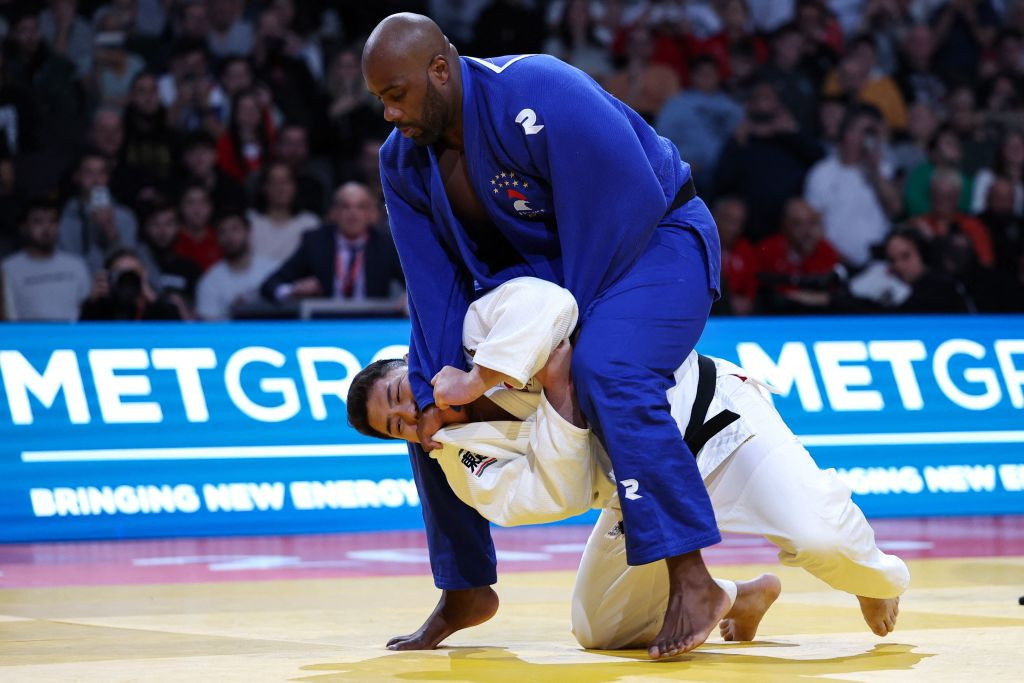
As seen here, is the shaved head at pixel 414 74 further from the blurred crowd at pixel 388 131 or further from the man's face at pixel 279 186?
the man's face at pixel 279 186

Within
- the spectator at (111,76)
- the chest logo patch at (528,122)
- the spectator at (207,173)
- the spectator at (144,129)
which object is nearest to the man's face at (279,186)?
the spectator at (207,173)

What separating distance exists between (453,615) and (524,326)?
0.88 m

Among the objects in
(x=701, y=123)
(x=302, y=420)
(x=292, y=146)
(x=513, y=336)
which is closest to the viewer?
(x=513, y=336)

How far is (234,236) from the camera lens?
855 centimetres

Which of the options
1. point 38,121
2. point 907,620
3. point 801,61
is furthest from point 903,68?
point 907,620

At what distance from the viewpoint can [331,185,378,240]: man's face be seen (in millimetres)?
7957

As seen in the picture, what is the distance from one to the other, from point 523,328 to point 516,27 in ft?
25.5

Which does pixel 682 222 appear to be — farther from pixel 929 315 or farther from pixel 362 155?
pixel 362 155

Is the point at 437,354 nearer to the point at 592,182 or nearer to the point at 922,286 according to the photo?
the point at 592,182

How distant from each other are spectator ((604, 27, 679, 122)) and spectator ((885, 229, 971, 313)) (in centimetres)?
246

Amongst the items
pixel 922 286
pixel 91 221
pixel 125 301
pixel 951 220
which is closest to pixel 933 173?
pixel 951 220

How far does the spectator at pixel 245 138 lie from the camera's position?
31.3 feet

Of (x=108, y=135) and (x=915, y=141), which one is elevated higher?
(x=108, y=135)

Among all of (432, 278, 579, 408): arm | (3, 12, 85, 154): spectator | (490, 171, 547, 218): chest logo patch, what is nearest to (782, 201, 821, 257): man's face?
(3, 12, 85, 154): spectator
